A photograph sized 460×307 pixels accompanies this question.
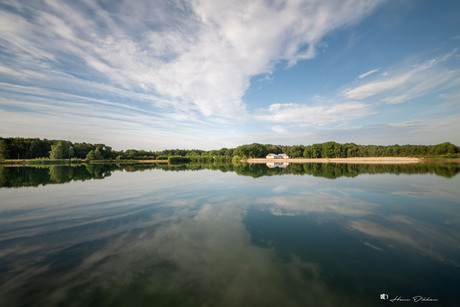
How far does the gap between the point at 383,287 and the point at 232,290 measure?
3.21 metres

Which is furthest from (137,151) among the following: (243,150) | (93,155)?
(243,150)

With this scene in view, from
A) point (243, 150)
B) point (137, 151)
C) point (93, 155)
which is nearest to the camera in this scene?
point (93, 155)

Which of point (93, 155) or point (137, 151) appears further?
point (137, 151)

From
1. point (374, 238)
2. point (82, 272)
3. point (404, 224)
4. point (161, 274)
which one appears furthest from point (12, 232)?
point (404, 224)

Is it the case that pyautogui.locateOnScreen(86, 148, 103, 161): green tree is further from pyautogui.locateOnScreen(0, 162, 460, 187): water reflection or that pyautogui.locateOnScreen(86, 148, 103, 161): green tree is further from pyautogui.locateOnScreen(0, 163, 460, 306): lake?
pyautogui.locateOnScreen(0, 163, 460, 306): lake

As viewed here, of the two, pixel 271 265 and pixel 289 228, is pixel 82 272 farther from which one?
pixel 289 228
